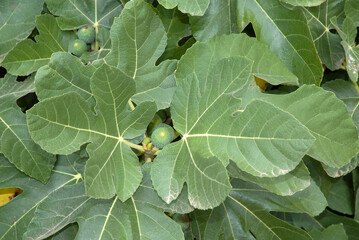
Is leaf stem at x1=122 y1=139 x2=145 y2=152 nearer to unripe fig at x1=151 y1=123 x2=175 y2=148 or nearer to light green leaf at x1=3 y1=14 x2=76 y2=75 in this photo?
unripe fig at x1=151 y1=123 x2=175 y2=148

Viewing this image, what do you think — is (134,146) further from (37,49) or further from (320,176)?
(320,176)

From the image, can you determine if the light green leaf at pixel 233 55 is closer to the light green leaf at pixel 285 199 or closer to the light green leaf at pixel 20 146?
the light green leaf at pixel 285 199

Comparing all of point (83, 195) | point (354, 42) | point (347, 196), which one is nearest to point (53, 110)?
point (83, 195)

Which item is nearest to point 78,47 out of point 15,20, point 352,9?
point 15,20

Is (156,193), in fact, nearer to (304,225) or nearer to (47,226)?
(47,226)

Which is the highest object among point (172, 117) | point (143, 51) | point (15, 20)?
point (15, 20)

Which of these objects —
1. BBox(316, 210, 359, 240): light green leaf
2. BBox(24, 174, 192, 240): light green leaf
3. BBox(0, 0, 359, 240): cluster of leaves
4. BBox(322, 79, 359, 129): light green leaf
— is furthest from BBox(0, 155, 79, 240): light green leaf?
BBox(316, 210, 359, 240): light green leaf
